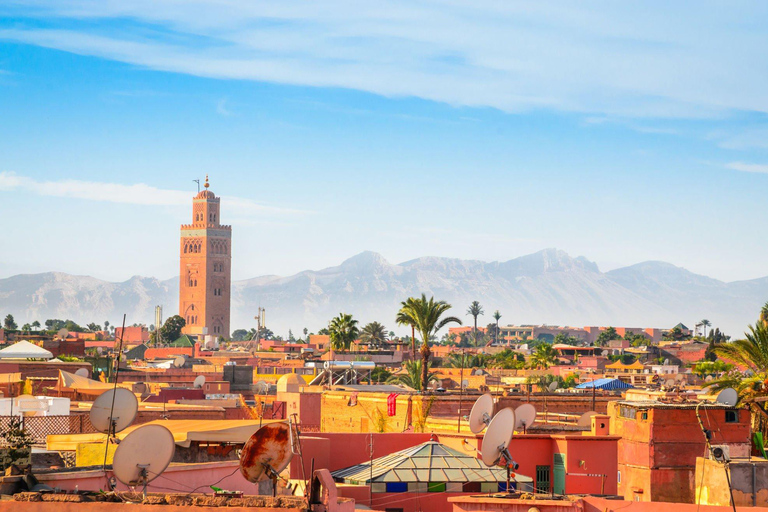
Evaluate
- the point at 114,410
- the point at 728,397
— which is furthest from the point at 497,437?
the point at 728,397

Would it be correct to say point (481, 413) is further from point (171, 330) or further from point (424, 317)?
point (171, 330)

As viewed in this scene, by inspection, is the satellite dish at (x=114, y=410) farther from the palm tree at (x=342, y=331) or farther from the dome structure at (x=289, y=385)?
the palm tree at (x=342, y=331)

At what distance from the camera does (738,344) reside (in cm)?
2730

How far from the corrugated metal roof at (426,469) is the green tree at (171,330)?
13179 centimetres

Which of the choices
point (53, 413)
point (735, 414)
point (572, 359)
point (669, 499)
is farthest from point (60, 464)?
point (572, 359)

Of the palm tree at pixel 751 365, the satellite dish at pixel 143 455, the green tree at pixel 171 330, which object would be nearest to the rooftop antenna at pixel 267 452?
the satellite dish at pixel 143 455

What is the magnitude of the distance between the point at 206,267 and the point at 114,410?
573 ft

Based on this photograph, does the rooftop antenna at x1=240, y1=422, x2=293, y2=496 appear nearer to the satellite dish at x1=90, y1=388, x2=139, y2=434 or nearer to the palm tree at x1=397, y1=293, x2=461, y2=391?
the satellite dish at x1=90, y1=388, x2=139, y2=434

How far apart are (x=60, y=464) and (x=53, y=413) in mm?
8144

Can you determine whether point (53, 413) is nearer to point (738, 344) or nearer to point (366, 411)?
point (366, 411)

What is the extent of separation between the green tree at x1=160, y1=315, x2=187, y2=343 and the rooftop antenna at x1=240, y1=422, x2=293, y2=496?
138 meters

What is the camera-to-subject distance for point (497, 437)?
15.0m

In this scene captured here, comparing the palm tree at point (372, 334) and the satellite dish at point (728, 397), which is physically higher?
the palm tree at point (372, 334)

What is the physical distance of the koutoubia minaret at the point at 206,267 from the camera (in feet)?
608
